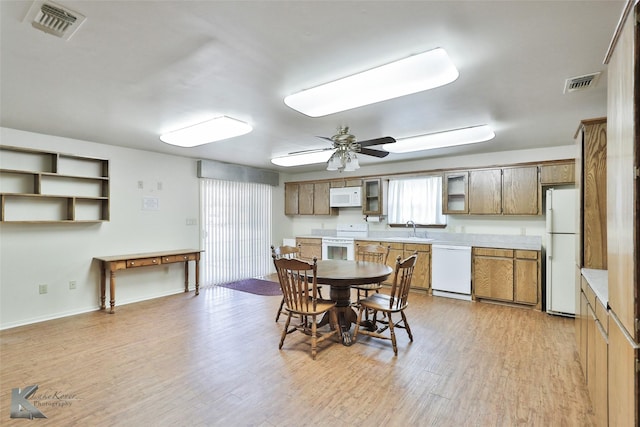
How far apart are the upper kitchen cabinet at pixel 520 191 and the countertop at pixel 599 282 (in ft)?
7.90

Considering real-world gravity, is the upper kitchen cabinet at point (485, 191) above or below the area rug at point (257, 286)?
above

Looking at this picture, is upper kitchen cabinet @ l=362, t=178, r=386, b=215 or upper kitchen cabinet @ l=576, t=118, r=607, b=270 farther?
upper kitchen cabinet @ l=362, t=178, r=386, b=215

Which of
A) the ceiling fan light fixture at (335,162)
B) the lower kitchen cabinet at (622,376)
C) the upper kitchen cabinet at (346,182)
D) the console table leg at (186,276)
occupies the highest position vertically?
the upper kitchen cabinet at (346,182)

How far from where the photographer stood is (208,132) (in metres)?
3.71

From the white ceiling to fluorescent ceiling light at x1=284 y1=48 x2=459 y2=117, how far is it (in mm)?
78

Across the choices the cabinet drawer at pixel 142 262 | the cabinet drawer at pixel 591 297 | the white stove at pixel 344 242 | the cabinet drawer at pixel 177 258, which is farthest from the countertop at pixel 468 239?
the cabinet drawer at pixel 142 262

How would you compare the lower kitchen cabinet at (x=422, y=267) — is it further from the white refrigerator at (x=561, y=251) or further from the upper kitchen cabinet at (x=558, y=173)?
the upper kitchen cabinet at (x=558, y=173)

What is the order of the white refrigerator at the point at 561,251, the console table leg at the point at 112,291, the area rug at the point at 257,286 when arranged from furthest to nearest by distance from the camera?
the area rug at the point at 257,286 < the console table leg at the point at 112,291 < the white refrigerator at the point at 561,251

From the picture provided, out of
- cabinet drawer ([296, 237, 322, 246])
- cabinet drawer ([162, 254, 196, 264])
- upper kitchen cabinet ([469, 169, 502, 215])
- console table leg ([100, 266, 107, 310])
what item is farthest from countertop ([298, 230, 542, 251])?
console table leg ([100, 266, 107, 310])

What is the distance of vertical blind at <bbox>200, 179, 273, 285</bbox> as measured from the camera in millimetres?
5941

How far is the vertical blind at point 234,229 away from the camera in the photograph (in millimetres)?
5941

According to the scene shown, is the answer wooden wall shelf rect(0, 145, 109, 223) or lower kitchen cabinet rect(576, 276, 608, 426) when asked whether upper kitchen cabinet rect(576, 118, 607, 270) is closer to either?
lower kitchen cabinet rect(576, 276, 608, 426)

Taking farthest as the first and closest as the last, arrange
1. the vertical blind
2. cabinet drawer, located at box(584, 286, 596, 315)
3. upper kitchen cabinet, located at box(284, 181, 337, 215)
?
upper kitchen cabinet, located at box(284, 181, 337, 215) < the vertical blind < cabinet drawer, located at box(584, 286, 596, 315)

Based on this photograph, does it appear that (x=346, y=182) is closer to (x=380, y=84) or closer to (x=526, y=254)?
(x=526, y=254)
